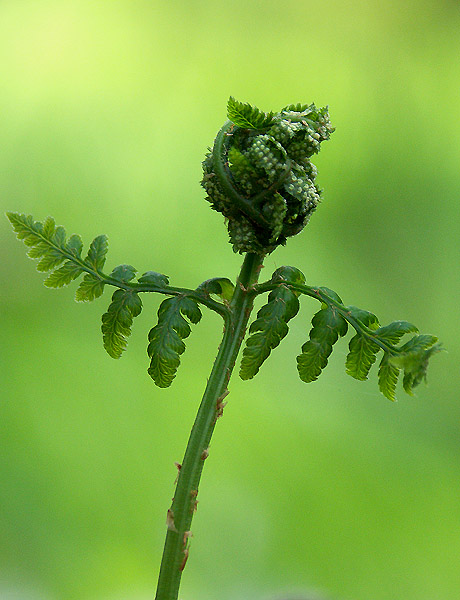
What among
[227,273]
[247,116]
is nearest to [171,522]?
[247,116]

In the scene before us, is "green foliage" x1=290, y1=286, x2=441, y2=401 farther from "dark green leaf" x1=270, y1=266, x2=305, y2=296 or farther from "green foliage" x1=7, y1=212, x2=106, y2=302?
"green foliage" x1=7, y1=212, x2=106, y2=302

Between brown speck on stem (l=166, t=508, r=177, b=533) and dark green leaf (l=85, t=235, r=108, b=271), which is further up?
dark green leaf (l=85, t=235, r=108, b=271)

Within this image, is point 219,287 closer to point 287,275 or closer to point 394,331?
point 287,275

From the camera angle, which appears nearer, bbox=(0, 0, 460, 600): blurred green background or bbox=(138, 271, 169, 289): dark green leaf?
bbox=(138, 271, 169, 289): dark green leaf

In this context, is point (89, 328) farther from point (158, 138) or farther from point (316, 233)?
point (316, 233)

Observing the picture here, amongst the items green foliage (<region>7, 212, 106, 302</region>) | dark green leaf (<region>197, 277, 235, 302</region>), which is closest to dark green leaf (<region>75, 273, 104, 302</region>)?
green foliage (<region>7, 212, 106, 302</region>)

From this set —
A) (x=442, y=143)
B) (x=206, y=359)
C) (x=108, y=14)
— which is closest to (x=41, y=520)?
(x=206, y=359)
